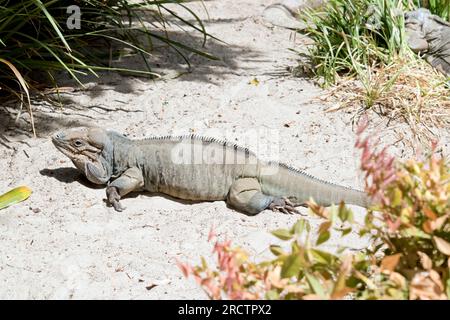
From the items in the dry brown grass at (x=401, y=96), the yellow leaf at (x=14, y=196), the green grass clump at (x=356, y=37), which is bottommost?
the yellow leaf at (x=14, y=196)

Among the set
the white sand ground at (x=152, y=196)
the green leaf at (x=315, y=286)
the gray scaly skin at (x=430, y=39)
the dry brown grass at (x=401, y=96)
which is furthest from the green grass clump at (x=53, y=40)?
the green leaf at (x=315, y=286)

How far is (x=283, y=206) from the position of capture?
5328 millimetres

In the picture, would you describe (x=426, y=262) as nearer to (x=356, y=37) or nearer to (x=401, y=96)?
(x=401, y=96)

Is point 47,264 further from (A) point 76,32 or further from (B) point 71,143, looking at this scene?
(A) point 76,32

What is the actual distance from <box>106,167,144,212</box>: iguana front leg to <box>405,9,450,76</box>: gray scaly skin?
10.4ft

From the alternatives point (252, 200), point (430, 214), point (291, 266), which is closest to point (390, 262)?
point (430, 214)

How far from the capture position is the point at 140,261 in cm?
462

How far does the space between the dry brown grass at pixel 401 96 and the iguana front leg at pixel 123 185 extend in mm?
1906

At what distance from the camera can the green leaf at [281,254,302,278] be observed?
8.81 ft

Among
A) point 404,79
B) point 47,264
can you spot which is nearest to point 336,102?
point 404,79

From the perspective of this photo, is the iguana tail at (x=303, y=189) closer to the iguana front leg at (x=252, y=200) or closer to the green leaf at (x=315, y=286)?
the iguana front leg at (x=252, y=200)

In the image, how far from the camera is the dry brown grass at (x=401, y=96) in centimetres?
639

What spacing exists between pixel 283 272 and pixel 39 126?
4.09 meters

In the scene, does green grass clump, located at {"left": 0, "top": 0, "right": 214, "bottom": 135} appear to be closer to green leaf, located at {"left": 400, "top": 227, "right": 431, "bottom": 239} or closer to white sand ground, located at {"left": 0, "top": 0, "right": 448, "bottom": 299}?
white sand ground, located at {"left": 0, "top": 0, "right": 448, "bottom": 299}
